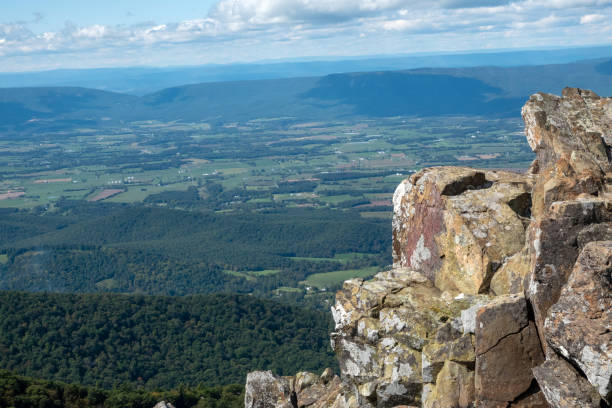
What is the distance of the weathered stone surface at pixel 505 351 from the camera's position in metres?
18.1

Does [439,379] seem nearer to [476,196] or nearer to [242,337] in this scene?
[476,196]

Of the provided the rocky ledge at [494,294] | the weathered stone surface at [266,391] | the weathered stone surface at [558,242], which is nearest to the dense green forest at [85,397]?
the weathered stone surface at [266,391]

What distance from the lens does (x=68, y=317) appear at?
341 feet

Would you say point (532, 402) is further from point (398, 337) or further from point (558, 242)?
point (398, 337)

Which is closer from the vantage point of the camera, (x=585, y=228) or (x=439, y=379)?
(x=585, y=228)

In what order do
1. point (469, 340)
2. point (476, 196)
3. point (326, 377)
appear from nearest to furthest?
point (469, 340) < point (476, 196) < point (326, 377)

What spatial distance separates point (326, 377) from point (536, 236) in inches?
590

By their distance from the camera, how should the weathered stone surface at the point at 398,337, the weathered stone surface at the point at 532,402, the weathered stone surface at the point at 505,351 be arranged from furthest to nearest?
1. the weathered stone surface at the point at 398,337
2. the weathered stone surface at the point at 505,351
3. the weathered stone surface at the point at 532,402

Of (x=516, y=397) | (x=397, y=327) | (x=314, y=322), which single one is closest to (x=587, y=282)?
(x=516, y=397)

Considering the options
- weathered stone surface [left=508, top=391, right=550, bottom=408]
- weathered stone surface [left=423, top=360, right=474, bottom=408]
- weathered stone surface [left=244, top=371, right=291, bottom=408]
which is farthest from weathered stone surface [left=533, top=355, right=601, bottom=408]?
weathered stone surface [left=244, top=371, right=291, bottom=408]

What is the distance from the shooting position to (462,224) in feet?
79.0

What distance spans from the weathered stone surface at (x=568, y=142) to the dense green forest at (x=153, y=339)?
70.9 metres

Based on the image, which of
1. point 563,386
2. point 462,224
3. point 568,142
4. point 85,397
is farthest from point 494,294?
point 85,397

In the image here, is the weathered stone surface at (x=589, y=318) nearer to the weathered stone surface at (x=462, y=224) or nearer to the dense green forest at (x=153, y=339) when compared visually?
the weathered stone surface at (x=462, y=224)
